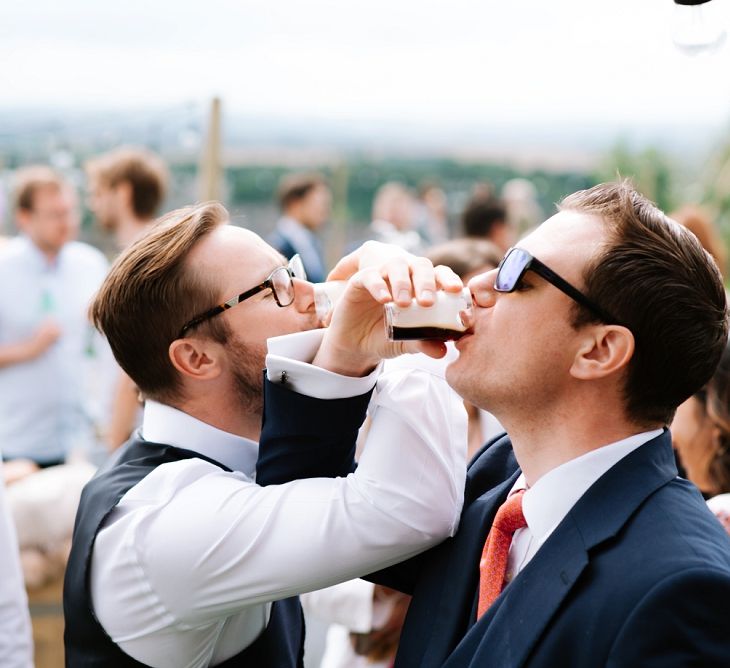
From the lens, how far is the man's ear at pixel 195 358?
7.11 ft

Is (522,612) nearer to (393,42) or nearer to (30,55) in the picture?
(30,55)

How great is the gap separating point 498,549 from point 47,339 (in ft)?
13.3

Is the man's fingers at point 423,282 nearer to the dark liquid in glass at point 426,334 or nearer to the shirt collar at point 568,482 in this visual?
the dark liquid in glass at point 426,334

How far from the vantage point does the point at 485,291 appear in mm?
1893

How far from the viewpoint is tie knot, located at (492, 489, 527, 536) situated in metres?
1.80

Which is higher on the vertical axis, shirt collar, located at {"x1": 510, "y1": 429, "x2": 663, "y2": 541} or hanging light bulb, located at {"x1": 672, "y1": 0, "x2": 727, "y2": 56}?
hanging light bulb, located at {"x1": 672, "y1": 0, "x2": 727, "y2": 56}

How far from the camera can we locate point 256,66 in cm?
1230

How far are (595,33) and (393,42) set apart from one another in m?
5.71

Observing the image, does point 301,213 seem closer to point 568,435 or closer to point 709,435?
point 709,435

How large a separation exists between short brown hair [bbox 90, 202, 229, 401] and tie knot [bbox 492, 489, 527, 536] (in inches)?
29.9

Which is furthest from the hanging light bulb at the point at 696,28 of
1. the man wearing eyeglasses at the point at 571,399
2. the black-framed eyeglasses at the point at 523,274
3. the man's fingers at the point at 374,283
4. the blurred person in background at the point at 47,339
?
the blurred person in background at the point at 47,339

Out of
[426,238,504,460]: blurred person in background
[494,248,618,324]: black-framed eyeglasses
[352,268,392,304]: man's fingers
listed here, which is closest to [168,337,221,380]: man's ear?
[352,268,392,304]: man's fingers

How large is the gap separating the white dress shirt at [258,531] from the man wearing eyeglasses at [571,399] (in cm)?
11

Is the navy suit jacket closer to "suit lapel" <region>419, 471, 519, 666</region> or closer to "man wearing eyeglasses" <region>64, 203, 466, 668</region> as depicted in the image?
"suit lapel" <region>419, 471, 519, 666</region>
